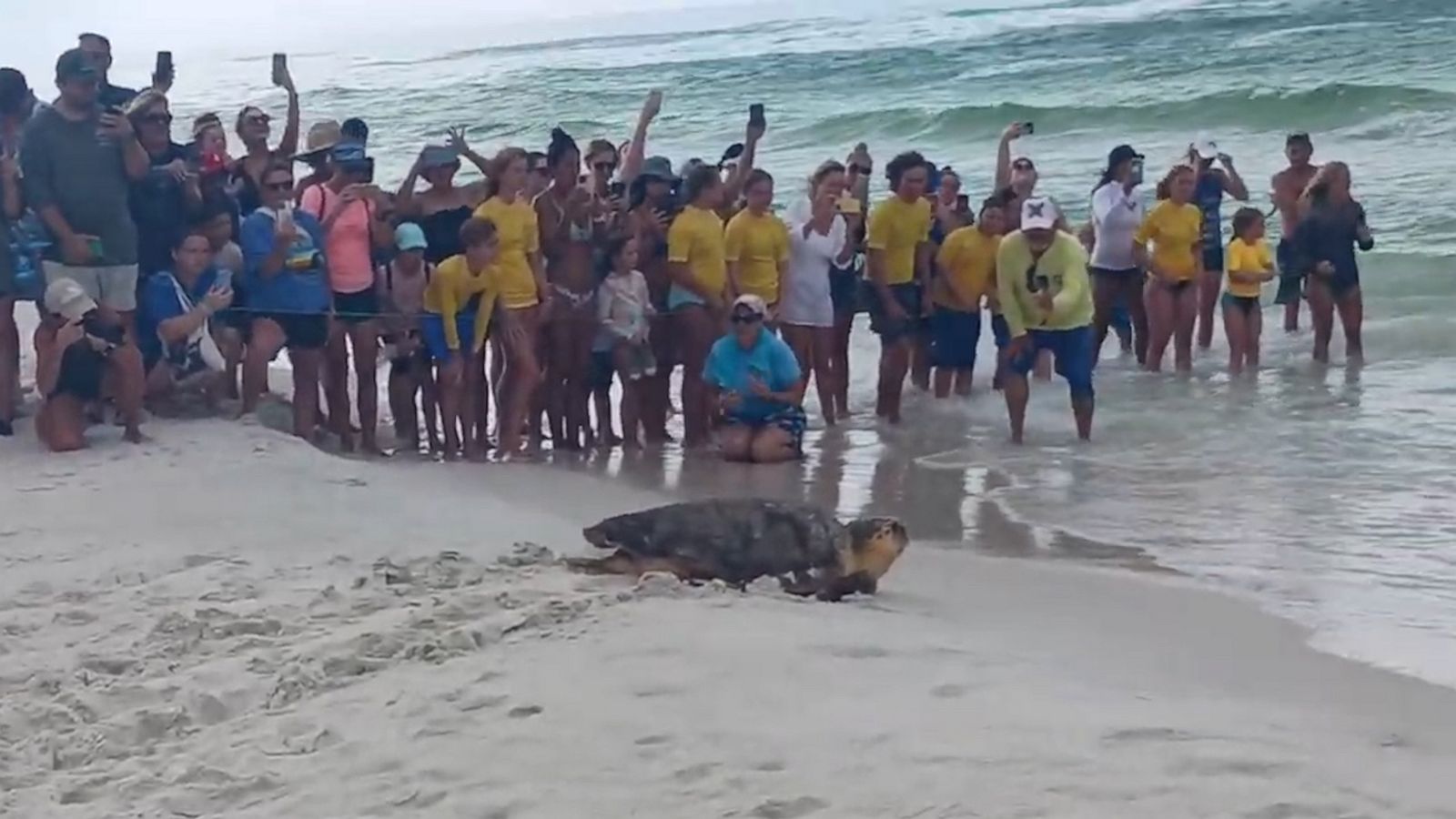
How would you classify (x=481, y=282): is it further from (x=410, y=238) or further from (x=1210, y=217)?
(x=1210, y=217)

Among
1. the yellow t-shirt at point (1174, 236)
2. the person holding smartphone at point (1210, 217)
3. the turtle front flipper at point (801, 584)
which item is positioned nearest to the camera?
the turtle front flipper at point (801, 584)

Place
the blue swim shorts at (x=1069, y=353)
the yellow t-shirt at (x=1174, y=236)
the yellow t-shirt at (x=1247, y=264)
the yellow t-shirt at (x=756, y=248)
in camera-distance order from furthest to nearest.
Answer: the yellow t-shirt at (x=1247, y=264), the yellow t-shirt at (x=1174, y=236), the yellow t-shirt at (x=756, y=248), the blue swim shorts at (x=1069, y=353)

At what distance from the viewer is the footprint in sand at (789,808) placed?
144 inches

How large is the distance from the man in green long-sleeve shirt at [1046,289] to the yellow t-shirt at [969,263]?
2.31 ft

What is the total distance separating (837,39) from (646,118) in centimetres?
3830

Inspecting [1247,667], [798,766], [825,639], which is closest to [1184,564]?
[1247,667]

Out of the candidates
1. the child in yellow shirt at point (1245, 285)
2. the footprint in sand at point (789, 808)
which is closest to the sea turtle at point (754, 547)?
the footprint in sand at point (789, 808)

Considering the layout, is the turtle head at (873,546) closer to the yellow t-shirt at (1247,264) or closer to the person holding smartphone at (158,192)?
the person holding smartphone at (158,192)

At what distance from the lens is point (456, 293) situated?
8.63 metres

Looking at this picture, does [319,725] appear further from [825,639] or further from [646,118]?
[646,118]

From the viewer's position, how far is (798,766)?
3.88 meters

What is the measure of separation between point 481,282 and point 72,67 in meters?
2.06

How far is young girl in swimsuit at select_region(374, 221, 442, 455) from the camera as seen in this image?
8.83 m

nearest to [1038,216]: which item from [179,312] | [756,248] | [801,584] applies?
[756,248]
